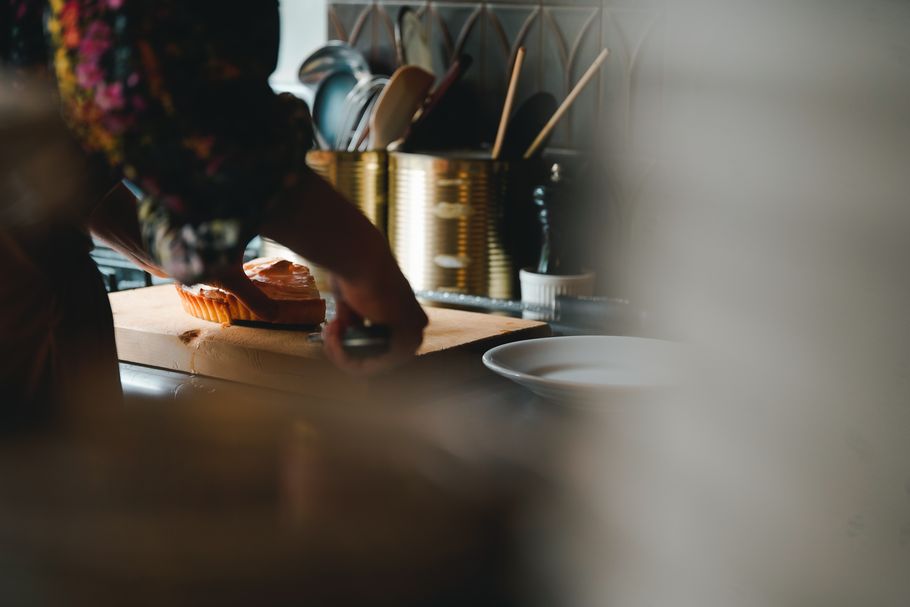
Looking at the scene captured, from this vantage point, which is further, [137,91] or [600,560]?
[600,560]

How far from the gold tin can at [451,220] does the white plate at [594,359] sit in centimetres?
38

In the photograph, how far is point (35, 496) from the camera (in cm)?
56

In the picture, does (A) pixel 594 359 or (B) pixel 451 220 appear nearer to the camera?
(A) pixel 594 359

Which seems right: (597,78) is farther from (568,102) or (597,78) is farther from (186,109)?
(186,109)

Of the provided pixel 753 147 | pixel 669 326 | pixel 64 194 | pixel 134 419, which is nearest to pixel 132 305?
pixel 134 419

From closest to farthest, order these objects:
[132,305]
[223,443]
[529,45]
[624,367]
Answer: [223,443]
[624,367]
[132,305]
[529,45]

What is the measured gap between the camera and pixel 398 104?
1.40 metres

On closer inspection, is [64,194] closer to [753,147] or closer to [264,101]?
[264,101]

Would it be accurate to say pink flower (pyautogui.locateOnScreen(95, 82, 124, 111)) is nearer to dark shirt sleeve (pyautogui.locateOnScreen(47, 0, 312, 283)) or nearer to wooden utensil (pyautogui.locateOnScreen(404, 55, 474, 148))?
dark shirt sleeve (pyautogui.locateOnScreen(47, 0, 312, 283))

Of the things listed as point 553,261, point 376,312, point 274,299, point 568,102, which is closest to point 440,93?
point 568,102

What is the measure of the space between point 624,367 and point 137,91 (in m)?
0.63

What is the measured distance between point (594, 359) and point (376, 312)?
50 centimetres

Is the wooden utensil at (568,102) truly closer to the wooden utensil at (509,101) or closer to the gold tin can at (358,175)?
the wooden utensil at (509,101)

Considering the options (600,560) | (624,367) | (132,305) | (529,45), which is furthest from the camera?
(529,45)
